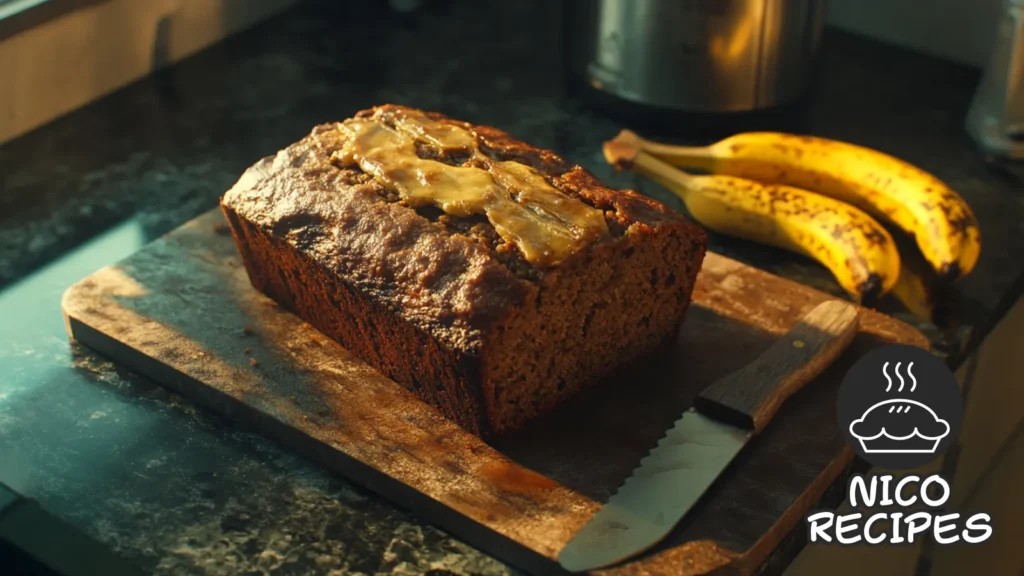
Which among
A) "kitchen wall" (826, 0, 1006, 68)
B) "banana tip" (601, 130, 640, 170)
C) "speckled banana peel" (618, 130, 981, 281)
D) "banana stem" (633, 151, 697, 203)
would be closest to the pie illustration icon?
"speckled banana peel" (618, 130, 981, 281)

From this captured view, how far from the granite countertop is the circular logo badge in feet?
0.31

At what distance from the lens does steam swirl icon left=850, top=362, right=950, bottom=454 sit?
4.62 feet

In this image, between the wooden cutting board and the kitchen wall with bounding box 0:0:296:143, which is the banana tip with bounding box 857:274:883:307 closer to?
the wooden cutting board

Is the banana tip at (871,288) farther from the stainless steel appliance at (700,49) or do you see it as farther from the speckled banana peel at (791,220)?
the stainless steel appliance at (700,49)

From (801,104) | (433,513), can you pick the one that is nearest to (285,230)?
(433,513)

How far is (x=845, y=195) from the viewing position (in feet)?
5.80

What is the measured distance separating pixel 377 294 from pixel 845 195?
2.54 ft

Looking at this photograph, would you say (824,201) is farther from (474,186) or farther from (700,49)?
(474,186)

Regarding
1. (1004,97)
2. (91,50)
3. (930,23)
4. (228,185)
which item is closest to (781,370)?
(1004,97)

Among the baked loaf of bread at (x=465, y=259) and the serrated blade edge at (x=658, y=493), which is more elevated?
the baked loaf of bread at (x=465, y=259)

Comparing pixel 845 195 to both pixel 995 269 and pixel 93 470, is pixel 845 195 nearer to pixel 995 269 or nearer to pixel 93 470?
pixel 995 269

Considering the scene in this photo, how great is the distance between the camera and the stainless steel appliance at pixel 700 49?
1.86 metres

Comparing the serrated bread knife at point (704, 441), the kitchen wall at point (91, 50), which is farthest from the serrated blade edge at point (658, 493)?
the kitchen wall at point (91, 50)

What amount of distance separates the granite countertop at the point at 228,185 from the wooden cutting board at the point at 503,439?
0.04m
